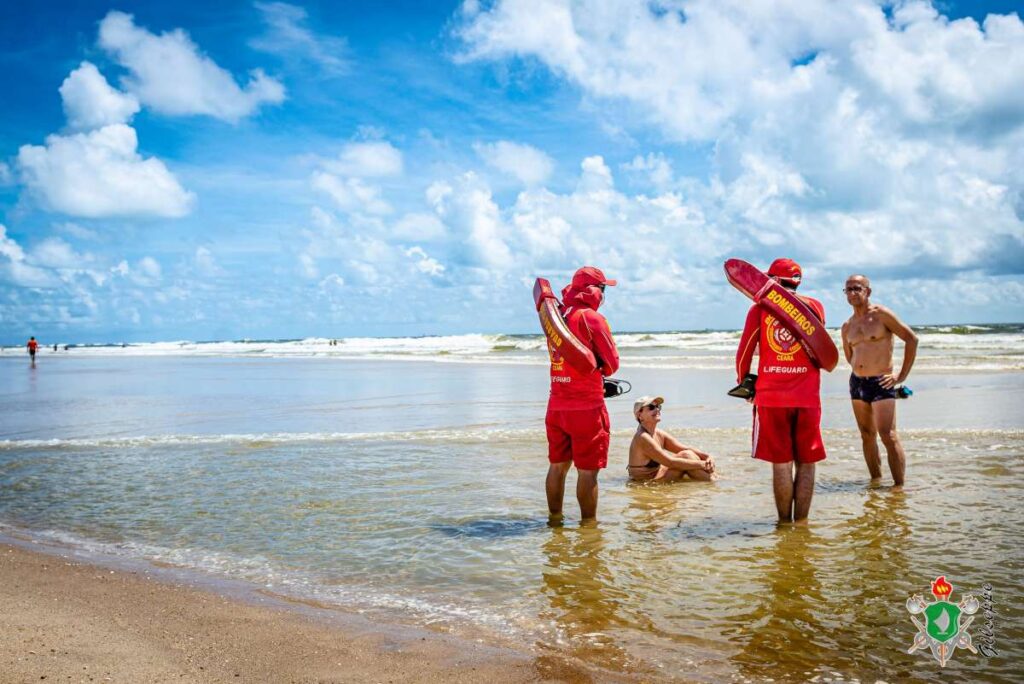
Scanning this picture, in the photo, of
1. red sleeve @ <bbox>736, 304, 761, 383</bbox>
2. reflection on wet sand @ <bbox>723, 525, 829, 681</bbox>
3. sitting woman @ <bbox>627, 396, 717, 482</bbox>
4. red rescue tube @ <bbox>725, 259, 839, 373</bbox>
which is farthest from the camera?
sitting woman @ <bbox>627, 396, 717, 482</bbox>

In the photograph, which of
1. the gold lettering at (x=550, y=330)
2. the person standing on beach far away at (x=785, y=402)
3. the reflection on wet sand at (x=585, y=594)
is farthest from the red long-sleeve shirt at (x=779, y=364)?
the reflection on wet sand at (x=585, y=594)

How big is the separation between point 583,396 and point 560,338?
505mm

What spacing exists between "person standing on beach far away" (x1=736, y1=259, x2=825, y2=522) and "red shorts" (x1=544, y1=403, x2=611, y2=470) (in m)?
1.18

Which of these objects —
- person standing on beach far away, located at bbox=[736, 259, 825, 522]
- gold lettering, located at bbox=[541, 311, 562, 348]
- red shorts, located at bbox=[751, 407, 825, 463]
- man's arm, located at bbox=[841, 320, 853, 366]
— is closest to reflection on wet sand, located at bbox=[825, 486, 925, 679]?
person standing on beach far away, located at bbox=[736, 259, 825, 522]

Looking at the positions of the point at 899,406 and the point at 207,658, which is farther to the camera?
the point at 899,406

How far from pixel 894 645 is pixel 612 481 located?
183 inches

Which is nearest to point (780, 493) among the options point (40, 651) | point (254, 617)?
point (254, 617)

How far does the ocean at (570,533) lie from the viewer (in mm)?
3961

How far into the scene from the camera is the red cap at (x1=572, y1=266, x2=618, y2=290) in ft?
20.3

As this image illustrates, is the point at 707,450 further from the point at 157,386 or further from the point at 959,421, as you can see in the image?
the point at 157,386

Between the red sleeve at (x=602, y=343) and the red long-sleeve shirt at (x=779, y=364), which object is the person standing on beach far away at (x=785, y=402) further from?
the red sleeve at (x=602, y=343)

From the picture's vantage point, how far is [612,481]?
A: 8.35 meters

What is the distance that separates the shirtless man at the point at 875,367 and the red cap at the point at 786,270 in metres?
1.79
